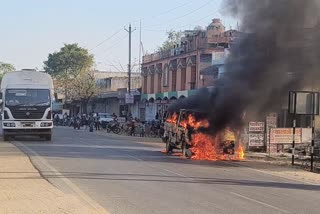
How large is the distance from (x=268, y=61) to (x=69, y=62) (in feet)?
223

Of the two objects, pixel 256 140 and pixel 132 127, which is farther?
pixel 132 127

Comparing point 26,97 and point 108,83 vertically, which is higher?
point 108,83

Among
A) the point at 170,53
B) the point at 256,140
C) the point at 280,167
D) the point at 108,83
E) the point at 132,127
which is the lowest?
the point at 280,167

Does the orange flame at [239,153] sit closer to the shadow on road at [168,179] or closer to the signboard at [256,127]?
the signboard at [256,127]

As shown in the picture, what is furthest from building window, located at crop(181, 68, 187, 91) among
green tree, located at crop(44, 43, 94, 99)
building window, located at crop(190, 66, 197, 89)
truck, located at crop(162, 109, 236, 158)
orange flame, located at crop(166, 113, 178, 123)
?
green tree, located at crop(44, 43, 94, 99)

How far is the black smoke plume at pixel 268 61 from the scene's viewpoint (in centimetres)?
2052

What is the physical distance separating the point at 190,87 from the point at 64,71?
47609 millimetres

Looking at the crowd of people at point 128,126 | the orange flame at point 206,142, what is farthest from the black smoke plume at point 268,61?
the crowd of people at point 128,126

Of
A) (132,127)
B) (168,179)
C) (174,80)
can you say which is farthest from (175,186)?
(174,80)

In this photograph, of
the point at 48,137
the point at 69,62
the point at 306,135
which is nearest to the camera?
the point at 306,135

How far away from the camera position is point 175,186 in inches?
496

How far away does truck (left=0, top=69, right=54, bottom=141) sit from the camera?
1105 inches

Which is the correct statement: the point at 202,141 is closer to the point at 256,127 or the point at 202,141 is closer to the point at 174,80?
the point at 256,127

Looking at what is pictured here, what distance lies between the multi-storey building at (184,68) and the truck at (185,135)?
12.3m
